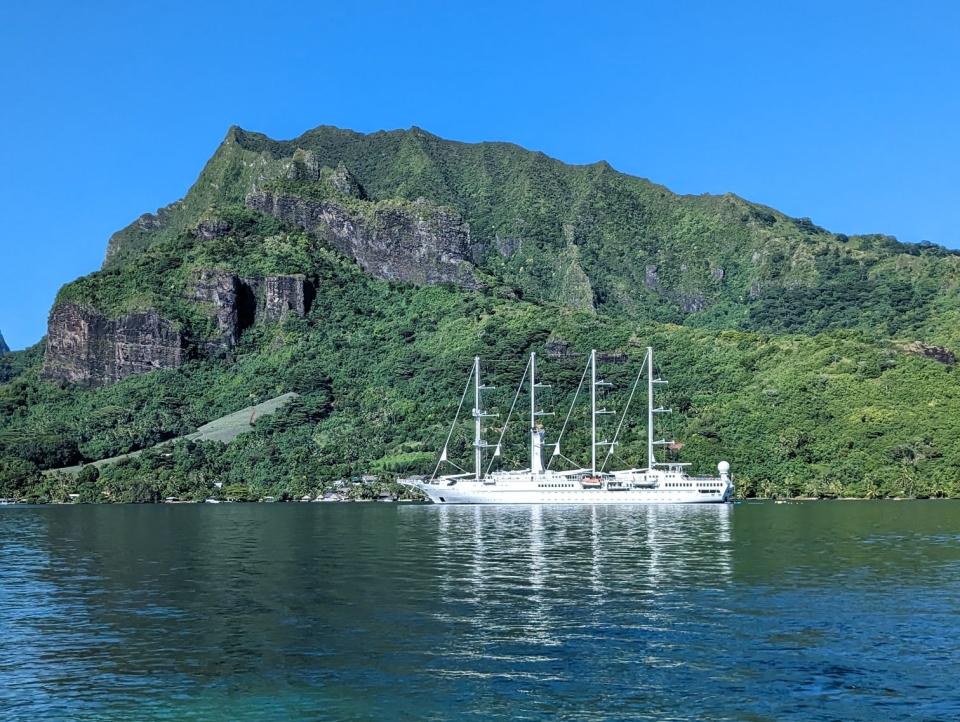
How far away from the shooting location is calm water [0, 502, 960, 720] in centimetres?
3769

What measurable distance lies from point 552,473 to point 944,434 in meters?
73.1

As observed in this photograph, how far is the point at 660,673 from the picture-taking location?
41.4 m

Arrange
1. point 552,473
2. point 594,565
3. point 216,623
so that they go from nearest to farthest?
point 216,623 < point 594,565 < point 552,473

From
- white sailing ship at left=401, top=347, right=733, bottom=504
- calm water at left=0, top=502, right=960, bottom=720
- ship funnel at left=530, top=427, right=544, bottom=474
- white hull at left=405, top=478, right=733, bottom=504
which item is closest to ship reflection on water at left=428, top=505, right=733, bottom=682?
calm water at left=0, top=502, right=960, bottom=720

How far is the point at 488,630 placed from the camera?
165ft

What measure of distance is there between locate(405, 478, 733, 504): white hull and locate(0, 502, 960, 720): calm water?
78.6 meters

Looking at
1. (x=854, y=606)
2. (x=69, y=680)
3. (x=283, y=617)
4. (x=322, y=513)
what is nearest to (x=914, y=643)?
(x=854, y=606)

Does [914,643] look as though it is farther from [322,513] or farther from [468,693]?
[322,513]

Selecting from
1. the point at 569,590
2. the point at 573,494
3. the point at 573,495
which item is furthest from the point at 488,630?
the point at 573,494

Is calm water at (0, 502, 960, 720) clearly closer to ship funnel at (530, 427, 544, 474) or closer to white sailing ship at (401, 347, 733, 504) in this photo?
white sailing ship at (401, 347, 733, 504)

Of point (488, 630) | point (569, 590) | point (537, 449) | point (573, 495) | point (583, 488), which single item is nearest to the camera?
point (488, 630)

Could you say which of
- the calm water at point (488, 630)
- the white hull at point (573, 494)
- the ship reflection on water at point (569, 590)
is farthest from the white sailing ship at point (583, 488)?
the calm water at point (488, 630)

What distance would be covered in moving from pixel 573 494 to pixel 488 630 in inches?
5268

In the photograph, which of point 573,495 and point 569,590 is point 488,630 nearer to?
point 569,590
